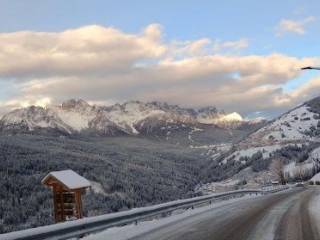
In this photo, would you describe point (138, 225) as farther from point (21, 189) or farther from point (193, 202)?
point (21, 189)

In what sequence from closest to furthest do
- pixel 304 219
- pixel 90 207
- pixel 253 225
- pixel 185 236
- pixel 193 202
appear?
1. pixel 185 236
2. pixel 253 225
3. pixel 304 219
4. pixel 193 202
5. pixel 90 207

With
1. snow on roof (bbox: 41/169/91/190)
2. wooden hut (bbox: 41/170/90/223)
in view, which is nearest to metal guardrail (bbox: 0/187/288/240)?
wooden hut (bbox: 41/170/90/223)

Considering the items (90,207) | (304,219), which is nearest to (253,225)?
(304,219)

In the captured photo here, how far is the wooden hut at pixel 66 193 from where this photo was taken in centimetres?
2334

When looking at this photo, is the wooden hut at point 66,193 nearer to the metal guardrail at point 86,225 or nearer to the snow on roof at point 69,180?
the snow on roof at point 69,180

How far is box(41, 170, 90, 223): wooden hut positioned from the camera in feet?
76.6

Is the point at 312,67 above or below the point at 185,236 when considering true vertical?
above

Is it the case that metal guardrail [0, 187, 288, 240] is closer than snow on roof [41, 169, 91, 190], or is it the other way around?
metal guardrail [0, 187, 288, 240]

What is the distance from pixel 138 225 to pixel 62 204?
145 inches

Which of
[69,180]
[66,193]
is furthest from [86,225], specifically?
[66,193]

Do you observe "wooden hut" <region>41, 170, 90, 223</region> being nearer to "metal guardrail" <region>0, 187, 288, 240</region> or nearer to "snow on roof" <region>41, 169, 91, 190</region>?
"snow on roof" <region>41, 169, 91, 190</region>

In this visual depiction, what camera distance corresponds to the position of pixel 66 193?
2395 cm

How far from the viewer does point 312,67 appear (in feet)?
83.9

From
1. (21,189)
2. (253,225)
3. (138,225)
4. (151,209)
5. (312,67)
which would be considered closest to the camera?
(253,225)
